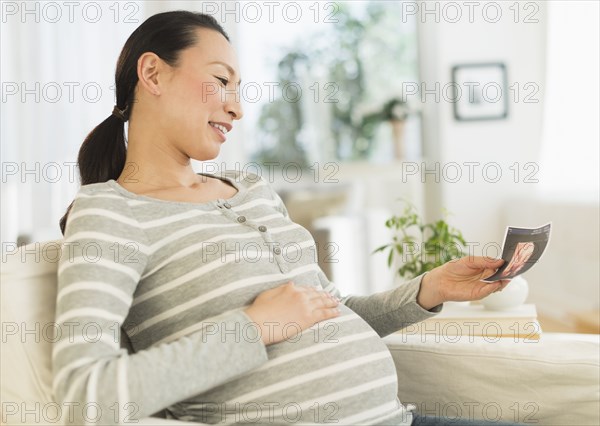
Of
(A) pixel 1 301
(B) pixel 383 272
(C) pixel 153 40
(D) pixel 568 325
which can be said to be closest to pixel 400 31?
(B) pixel 383 272

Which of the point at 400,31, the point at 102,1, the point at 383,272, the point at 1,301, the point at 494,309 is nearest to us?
the point at 1,301

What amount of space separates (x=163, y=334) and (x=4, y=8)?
2308 millimetres

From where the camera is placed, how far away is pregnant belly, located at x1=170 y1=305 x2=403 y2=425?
3.84 feet

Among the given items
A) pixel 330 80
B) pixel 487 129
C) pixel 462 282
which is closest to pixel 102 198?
pixel 462 282

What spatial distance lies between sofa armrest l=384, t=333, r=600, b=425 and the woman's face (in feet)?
1.81

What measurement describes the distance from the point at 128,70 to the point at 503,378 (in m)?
0.90

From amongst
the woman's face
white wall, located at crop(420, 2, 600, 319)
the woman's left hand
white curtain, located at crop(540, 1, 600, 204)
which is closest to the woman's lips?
the woman's face

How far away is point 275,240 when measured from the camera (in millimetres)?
1338

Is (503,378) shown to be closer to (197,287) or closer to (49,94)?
(197,287)

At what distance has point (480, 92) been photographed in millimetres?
4973

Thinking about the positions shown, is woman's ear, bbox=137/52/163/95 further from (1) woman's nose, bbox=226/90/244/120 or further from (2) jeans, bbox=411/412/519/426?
(2) jeans, bbox=411/412/519/426

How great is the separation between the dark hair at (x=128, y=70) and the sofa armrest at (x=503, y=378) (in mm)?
668

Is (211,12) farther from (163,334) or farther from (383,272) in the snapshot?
(383,272)

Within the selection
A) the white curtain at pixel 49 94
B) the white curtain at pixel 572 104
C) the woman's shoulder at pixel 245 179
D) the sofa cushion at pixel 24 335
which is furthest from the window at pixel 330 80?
the sofa cushion at pixel 24 335
